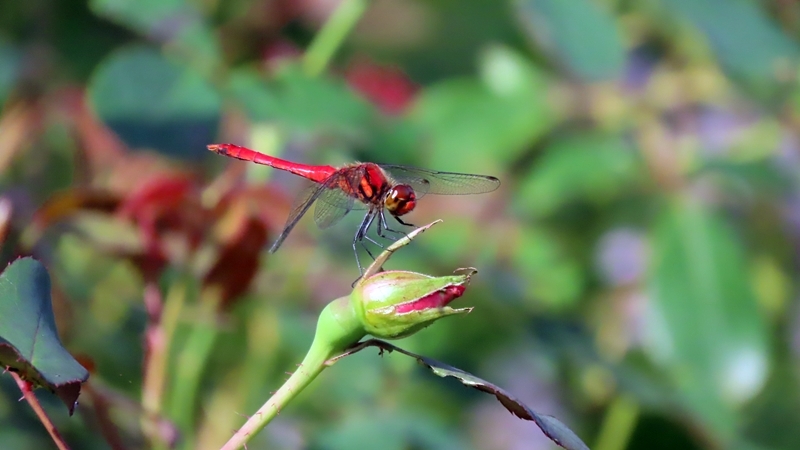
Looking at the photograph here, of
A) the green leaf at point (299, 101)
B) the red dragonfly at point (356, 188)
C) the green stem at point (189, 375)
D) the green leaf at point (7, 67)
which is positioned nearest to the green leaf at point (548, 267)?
the red dragonfly at point (356, 188)

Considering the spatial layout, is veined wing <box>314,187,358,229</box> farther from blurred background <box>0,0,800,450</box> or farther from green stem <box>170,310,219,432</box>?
green stem <box>170,310,219,432</box>

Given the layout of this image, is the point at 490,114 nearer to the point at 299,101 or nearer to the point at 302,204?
the point at 299,101

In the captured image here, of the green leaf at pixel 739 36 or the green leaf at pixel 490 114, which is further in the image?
the green leaf at pixel 490 114

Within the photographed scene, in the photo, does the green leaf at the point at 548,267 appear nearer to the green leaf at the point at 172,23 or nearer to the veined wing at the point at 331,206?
the veined wing at the point at 331,206

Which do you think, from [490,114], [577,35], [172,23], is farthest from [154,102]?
[490,114]

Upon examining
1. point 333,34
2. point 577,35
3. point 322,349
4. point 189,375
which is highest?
point 577,35

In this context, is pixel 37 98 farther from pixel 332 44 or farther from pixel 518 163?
pixel 518 163

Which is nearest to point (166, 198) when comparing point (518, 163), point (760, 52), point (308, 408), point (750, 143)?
point (308, 408)
